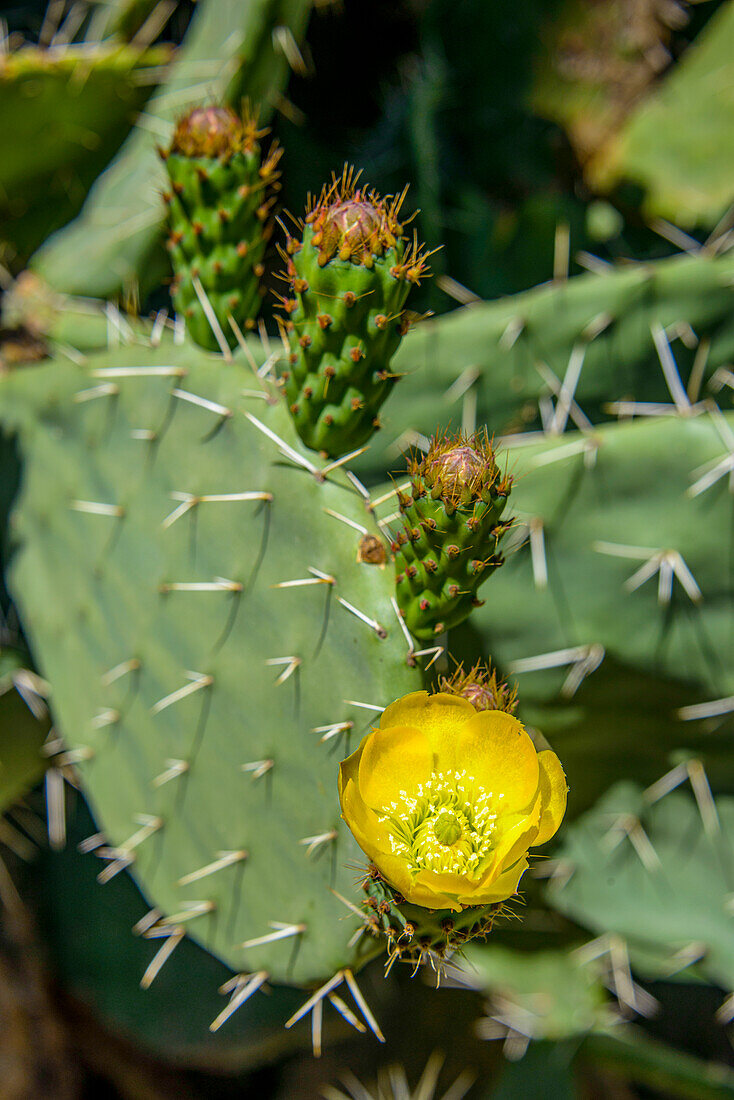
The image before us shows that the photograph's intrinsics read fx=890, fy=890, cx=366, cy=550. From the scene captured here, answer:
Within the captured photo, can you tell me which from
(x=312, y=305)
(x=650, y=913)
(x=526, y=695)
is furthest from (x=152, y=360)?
(x=650, y=913)

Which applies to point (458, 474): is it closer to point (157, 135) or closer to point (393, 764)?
point (393, 764)

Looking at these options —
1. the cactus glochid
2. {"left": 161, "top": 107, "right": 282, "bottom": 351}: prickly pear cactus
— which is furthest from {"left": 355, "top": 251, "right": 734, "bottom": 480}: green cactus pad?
the cactus glochid

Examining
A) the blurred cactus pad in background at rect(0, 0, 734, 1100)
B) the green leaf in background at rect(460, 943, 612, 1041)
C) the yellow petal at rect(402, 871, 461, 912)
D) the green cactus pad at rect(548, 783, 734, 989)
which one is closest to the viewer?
the yellow petal at rect(402, 871, 461, 912)

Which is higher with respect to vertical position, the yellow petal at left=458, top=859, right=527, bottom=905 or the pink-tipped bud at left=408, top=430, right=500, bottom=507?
the pink-tipped bud at left=408, top=430, right=500, bottom=507

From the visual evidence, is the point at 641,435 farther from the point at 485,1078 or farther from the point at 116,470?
the point at 485,1078

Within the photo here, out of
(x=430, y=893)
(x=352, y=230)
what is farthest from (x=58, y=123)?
(x=430, y=893)

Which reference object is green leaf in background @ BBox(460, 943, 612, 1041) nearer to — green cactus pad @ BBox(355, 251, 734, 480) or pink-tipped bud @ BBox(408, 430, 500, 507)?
green cactus pad @ BBox(355, 251, 734, 480)
